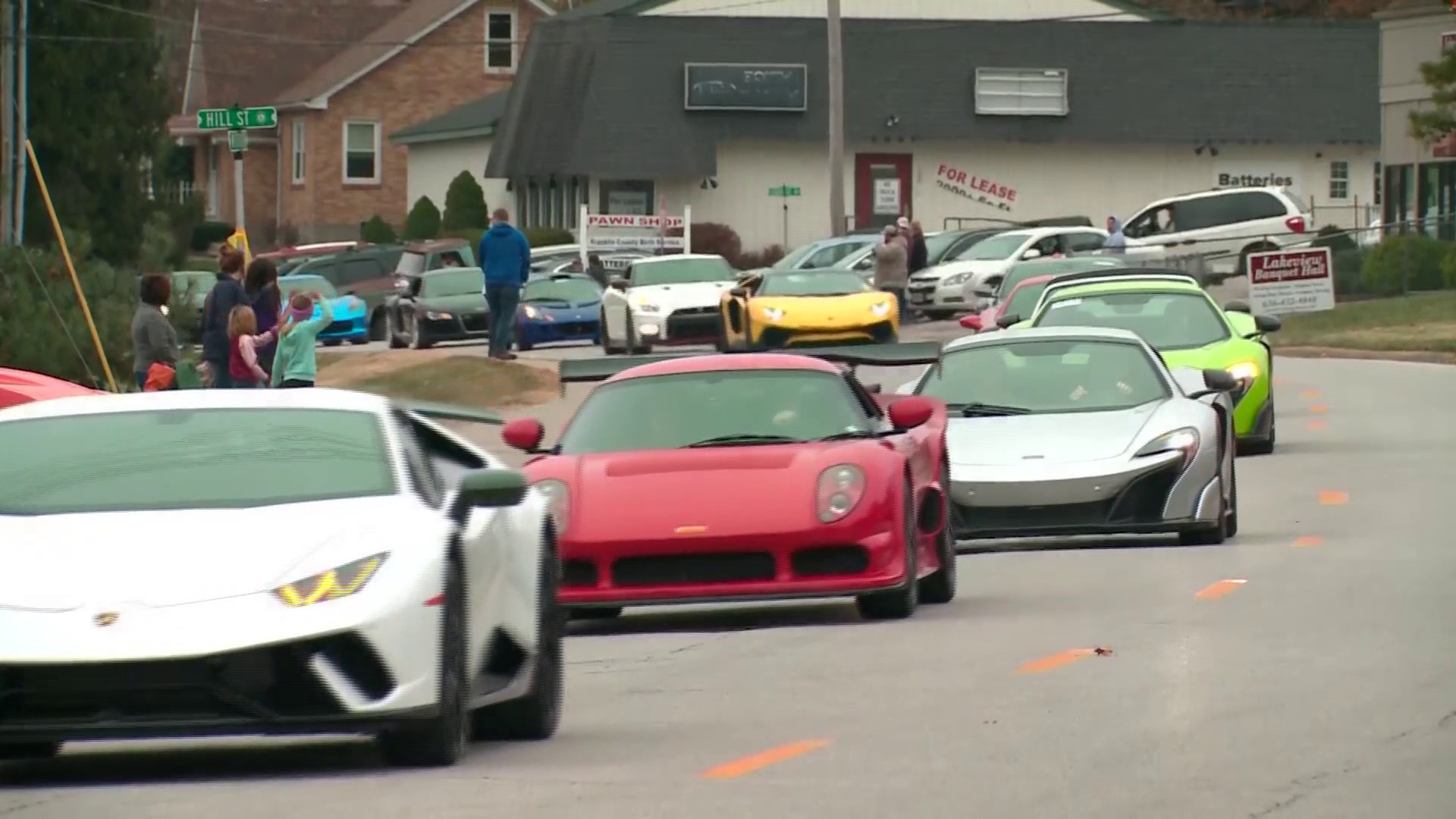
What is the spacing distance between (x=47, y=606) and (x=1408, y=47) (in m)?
52.8

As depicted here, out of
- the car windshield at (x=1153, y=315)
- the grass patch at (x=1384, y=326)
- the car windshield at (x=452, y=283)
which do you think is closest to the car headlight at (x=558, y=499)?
the car windshield at (x=1153, y=315)

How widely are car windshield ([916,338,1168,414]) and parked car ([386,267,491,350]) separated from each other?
27.7 m

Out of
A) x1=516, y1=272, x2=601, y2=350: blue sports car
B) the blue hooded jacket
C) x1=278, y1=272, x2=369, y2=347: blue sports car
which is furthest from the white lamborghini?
x1=278, y1=272, x2=369, y2=347: blue sports car

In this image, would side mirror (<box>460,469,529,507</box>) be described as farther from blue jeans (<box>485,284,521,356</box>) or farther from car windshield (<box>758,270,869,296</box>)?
car windshield (<box>758,270,869,296</box>)

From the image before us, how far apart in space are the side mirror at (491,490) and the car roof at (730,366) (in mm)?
5292

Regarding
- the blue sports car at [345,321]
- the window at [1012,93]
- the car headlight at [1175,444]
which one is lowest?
the blue sports car at [345,321]

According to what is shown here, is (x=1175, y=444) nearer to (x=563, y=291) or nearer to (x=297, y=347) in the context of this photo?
(x=297, y=347)

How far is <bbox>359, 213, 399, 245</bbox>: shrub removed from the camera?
246ft

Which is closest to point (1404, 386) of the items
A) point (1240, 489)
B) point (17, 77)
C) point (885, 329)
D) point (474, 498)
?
point (885, 329)

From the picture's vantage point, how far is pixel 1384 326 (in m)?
41.8

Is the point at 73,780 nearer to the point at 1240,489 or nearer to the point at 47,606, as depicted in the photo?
the point at 47,606

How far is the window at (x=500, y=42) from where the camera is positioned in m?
83.7

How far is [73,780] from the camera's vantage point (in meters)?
8.83

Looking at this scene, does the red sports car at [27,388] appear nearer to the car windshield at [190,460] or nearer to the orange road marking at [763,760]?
the car windshield at [190,460]
